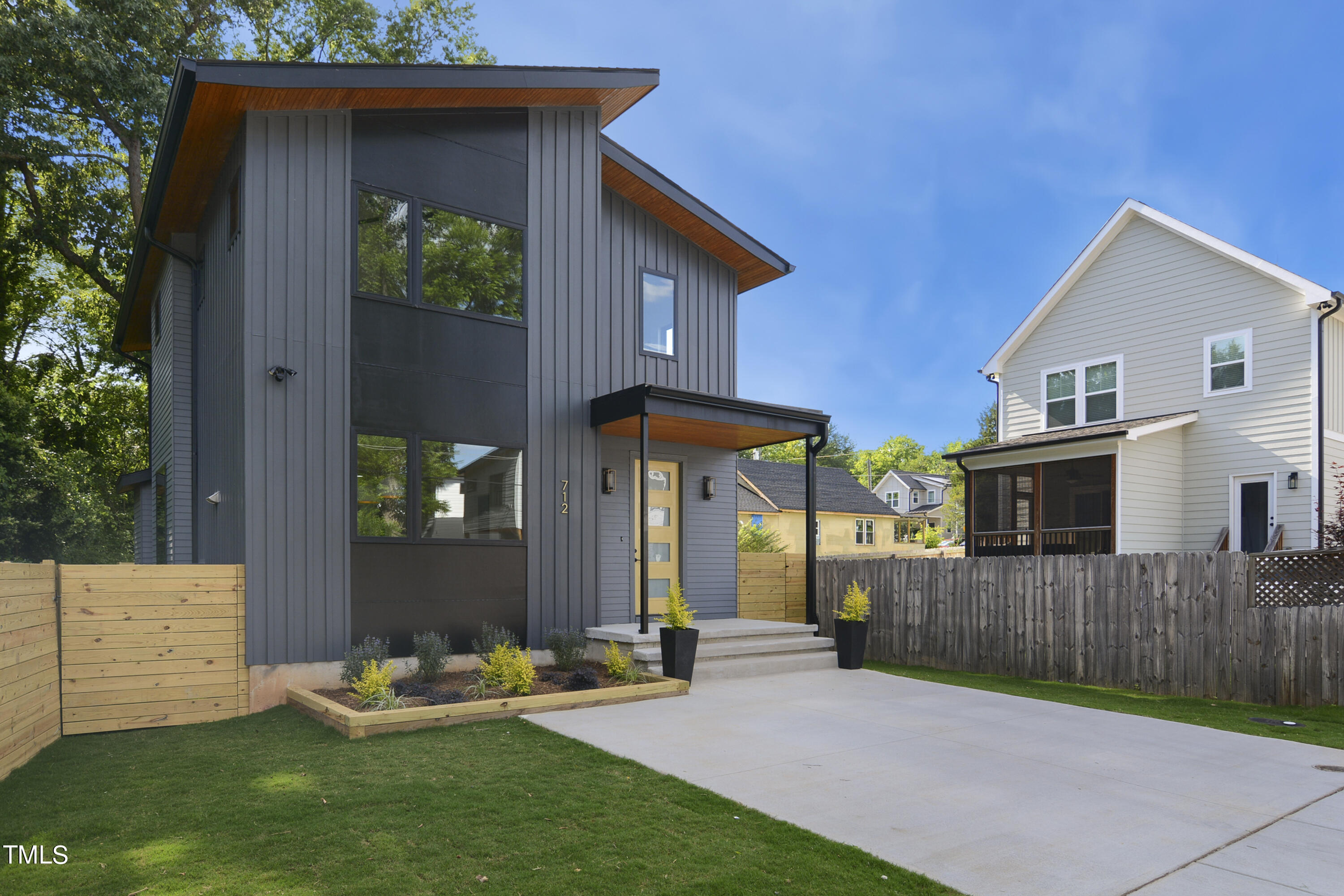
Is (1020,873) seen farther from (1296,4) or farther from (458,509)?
(1296,4)

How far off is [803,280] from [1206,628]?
79438 millimetres

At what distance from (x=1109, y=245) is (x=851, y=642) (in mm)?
10716

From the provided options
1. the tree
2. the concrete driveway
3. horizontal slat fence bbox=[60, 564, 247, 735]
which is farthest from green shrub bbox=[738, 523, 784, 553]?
the tree

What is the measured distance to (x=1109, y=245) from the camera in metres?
15.5

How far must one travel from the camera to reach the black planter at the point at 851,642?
31.3ft

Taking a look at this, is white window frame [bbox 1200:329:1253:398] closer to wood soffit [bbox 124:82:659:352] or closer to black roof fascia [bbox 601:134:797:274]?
black roof fascia [bbox 601:134:797:274]

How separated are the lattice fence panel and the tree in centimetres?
4107

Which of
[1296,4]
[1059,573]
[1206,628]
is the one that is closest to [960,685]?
[1059,573]

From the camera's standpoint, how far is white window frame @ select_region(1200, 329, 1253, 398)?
13.3 m

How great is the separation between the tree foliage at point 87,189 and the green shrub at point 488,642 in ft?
44.8

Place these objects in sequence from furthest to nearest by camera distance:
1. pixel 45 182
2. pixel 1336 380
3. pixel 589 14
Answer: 1. pixel 589 14
2. pixel 45 182
3. pixel 1336 380

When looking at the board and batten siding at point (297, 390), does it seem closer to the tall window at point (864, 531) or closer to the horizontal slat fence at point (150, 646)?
the horizontal slat fence at point (150, 646)

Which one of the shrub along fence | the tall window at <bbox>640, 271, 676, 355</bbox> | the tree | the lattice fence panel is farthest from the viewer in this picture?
the tree

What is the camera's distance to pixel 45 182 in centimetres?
1833
